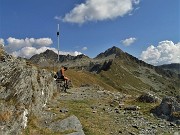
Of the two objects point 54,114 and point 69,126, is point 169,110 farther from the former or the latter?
point 69,126

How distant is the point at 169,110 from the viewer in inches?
1431

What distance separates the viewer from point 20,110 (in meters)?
25.4

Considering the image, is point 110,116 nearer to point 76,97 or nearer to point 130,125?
point 130,125

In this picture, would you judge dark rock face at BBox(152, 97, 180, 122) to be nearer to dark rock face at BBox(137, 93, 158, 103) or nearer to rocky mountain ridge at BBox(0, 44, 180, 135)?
rocky mountain ridge at BBox(0, 44, 180, 135)

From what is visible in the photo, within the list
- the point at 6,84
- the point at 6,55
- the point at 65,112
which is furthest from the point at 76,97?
the point at 6,84

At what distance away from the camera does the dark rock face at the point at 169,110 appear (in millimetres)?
35103

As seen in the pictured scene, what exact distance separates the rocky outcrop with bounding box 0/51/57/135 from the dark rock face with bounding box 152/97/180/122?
13853mm

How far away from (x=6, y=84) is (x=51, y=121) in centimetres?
535

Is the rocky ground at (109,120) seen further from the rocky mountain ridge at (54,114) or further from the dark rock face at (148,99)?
the dark rock face at (148,99)

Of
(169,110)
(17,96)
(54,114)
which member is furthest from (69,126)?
(169,110)

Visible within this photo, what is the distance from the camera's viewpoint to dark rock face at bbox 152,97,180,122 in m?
35.1

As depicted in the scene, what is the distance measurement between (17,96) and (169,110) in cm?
1808

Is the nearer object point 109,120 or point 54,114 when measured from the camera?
point 54,114

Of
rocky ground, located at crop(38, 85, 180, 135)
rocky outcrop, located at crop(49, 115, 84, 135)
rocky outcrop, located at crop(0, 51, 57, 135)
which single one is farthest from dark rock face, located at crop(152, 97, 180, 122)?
rocky outcrop, located at crop(0, 51, 57, 135)
